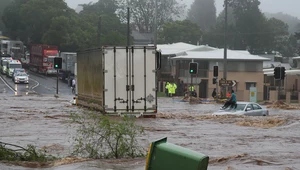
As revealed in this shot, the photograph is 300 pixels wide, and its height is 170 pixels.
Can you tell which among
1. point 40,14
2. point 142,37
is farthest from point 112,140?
point 142,37

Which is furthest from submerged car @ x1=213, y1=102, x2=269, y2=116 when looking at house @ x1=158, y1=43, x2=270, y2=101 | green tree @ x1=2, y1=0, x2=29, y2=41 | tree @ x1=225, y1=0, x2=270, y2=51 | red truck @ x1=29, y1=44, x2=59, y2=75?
tree @ x1=225, y1=0, x2=270, y2=51

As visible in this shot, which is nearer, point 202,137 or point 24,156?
point 24,156

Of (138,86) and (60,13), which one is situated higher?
(60,13)

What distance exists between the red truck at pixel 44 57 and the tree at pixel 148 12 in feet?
153

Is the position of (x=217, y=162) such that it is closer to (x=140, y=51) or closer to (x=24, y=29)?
(x=140, y=51)

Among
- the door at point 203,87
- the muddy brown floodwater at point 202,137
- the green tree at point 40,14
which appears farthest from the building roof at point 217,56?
the muddy brown floodwater at point 202,137

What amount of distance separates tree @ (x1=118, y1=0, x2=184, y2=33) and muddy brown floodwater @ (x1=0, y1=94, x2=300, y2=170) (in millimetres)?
104105

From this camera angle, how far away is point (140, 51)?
27031 mm

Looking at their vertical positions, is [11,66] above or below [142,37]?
below

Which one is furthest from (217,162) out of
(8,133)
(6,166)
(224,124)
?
(224,124)

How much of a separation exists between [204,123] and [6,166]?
15.2m

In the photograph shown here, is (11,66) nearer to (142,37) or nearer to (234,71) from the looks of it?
(234,71)

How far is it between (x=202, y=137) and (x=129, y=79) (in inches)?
252

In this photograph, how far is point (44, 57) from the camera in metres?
83.2
